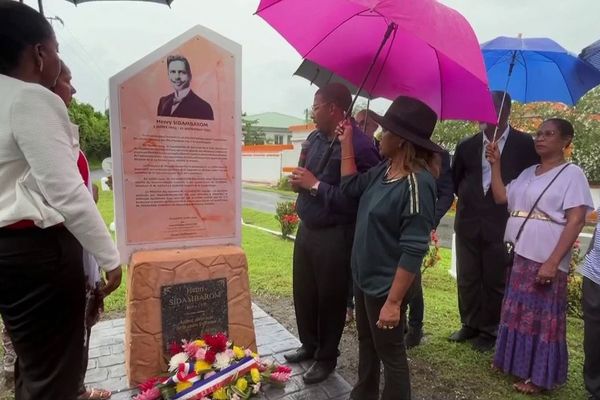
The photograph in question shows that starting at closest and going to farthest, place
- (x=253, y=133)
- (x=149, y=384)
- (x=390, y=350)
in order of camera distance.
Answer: (x=390, y=350), (x=149, y=384), (x=253, y=133)

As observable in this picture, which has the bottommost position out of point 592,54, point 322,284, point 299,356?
point 299,356

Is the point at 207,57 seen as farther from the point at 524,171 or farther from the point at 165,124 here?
the point at 524,171

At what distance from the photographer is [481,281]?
3.51 metres

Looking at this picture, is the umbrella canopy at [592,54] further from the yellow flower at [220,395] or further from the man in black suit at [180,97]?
the yellow flower at [220,395]

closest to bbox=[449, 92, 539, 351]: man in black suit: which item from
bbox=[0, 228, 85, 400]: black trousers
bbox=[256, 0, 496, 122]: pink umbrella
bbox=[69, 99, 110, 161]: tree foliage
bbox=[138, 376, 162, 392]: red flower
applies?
bbox=[256, 0, 496, 122]: pink umbrella

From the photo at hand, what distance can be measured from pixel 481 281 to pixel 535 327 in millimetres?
694

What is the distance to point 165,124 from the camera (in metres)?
2.72

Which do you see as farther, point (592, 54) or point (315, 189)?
point (592, 54)

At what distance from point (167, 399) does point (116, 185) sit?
1.35 m

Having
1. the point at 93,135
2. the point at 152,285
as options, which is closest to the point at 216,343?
the point at 152,285

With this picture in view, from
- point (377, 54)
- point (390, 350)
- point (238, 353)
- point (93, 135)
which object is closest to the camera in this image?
point (390, 350)

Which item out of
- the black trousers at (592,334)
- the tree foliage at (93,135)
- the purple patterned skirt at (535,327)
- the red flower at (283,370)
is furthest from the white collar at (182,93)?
the tree foliage at (93,135)

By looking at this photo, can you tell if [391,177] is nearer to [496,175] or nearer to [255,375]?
[496,175]

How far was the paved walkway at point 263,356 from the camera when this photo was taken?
2740mm
